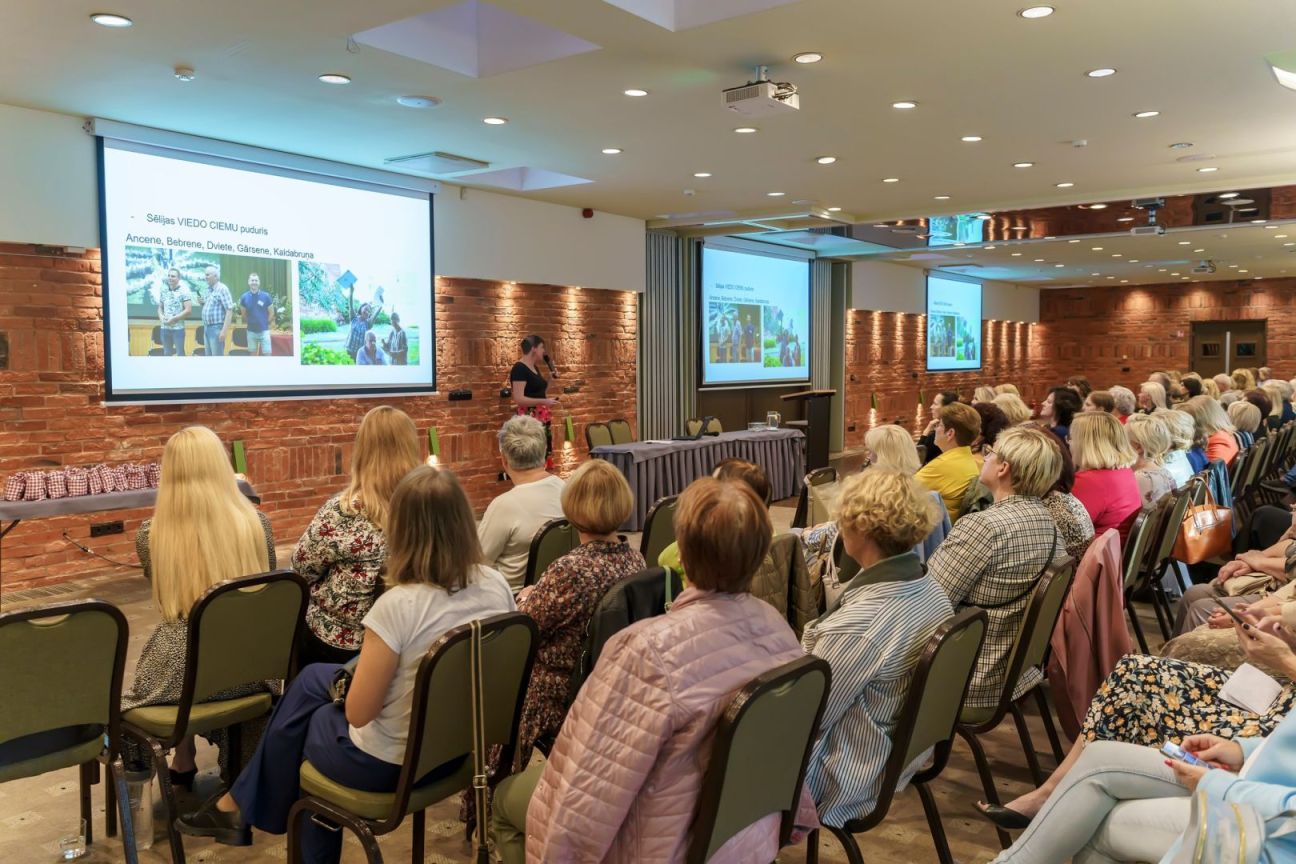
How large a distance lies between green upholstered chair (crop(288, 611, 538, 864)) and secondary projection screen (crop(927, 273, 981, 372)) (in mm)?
16468

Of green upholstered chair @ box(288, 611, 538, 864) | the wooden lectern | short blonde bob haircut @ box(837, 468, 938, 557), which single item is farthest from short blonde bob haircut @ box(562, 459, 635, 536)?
the wooden lectern

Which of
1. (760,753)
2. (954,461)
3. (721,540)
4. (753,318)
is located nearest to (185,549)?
(721,540)

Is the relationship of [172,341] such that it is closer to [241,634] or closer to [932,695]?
[241,634]

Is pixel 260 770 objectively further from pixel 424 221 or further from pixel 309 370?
pixel 424 221

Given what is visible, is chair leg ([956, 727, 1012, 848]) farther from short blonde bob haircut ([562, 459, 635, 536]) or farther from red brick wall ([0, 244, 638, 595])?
red brick wall ([0, 244, 638, 595])

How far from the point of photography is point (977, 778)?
343cm

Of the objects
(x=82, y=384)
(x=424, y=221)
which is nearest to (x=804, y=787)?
(x=82, y=384)

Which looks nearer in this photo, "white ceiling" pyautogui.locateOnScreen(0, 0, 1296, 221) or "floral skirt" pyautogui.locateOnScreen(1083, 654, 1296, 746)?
"floral skirt" pyautogui.locateOnScreen(1083, 654, 1296, 746)

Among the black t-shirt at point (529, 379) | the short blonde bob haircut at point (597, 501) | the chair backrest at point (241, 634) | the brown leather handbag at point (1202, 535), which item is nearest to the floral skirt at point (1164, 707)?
the short blonde bob haircut at point (597, 501)

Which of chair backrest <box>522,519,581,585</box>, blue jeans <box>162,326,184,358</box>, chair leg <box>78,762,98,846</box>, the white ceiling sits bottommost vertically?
chair leg <box>78,762,98,846</box>

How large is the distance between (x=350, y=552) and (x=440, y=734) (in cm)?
100

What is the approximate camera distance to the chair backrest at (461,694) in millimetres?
2113

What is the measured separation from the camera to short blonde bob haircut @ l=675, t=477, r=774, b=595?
6.29ft

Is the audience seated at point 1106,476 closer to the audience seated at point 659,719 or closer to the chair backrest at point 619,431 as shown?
the audience seated at point 659,719
